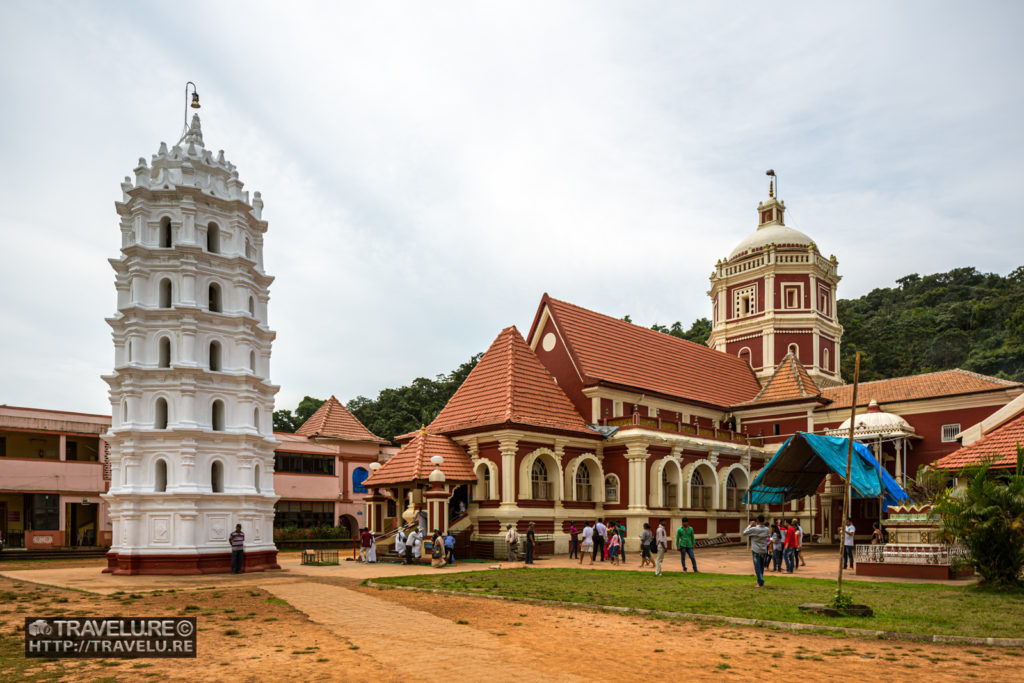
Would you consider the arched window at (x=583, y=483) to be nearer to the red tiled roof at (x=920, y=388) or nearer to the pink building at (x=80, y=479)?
the red tiled roof at (x=920, y=388)

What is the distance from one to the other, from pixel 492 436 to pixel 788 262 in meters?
24.6

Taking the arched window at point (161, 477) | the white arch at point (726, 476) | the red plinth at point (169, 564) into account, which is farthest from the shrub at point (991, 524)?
the arched window at point (161, 477)

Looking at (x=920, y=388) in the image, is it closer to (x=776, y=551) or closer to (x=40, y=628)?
(x=776, y=551)

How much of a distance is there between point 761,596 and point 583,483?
16.4m

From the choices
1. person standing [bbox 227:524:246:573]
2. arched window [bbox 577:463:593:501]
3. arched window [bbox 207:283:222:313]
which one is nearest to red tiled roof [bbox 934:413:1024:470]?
arched window [bbox 577:463:593:501]

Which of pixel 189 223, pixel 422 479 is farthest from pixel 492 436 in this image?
pixel 189 223

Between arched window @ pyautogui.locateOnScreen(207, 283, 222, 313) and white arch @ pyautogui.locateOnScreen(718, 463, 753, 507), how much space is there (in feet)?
72.8

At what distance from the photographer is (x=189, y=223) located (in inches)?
975

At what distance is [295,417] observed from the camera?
69312 millimetres

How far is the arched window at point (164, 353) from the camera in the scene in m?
24.3

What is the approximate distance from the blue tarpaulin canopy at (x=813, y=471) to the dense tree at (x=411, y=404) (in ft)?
96.7

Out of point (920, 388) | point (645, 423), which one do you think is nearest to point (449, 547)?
point (645, 423)

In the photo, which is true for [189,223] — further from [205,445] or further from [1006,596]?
[1006,596]

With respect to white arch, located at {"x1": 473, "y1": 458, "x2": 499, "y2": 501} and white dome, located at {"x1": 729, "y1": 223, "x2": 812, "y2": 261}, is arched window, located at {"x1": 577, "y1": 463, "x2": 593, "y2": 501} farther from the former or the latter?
white dome, located at {"x1": 729, "y1": 223, "x2": 812, "y2": 261}
